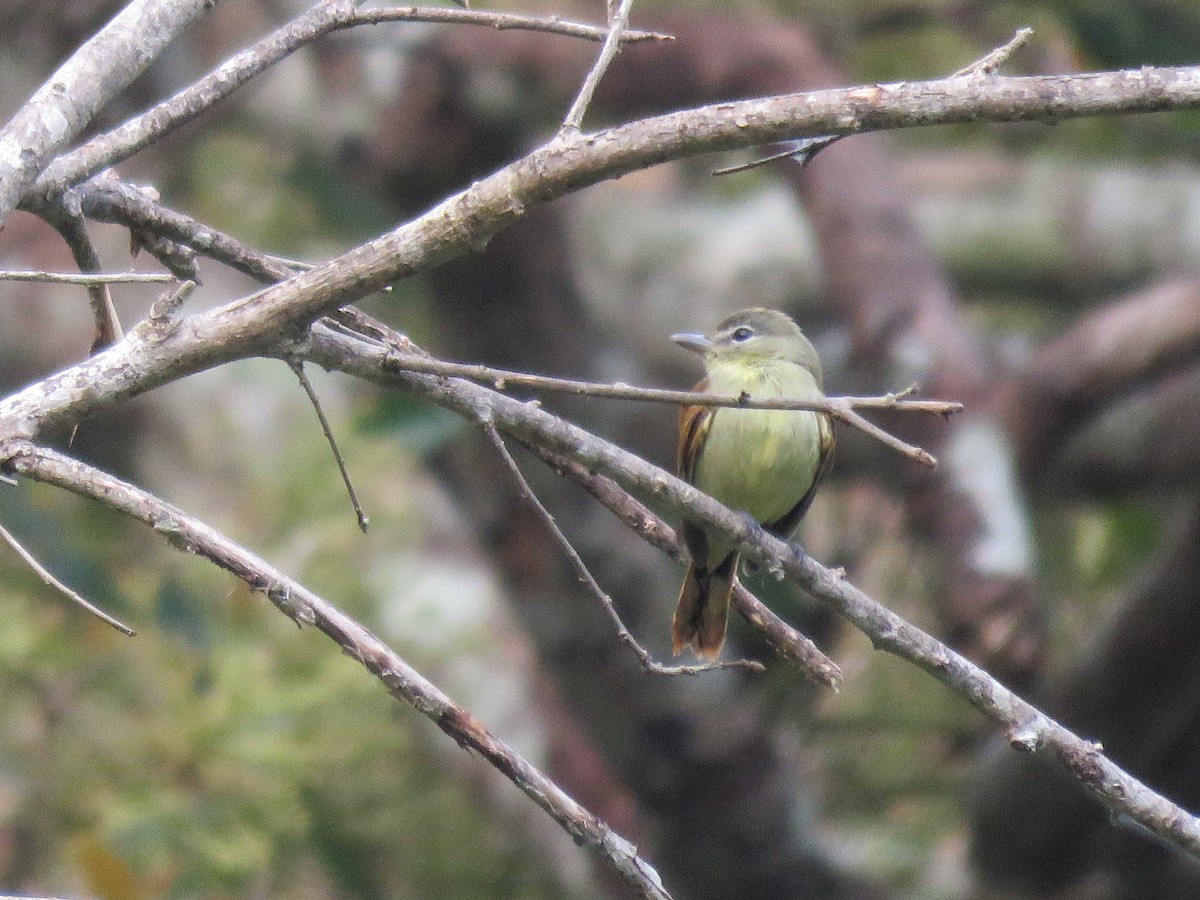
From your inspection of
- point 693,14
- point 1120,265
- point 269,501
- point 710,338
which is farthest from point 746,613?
point 1120,265

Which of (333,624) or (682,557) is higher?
(333,624)

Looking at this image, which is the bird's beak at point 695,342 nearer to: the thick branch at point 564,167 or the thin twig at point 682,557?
the thin twig at point 682,557

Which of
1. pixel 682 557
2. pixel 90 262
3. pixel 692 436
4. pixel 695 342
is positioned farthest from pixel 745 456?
pixel 90 262

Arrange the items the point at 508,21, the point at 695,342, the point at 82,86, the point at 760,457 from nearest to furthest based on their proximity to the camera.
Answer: the point at 508,21, the point at 82,86, the point at 760,457, the point at 695,342

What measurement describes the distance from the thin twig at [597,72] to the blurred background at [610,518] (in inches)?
130

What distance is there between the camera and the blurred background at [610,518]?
621 cm

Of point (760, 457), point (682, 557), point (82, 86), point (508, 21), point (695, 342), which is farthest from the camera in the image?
point (695, 342)

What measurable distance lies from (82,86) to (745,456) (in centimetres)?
218

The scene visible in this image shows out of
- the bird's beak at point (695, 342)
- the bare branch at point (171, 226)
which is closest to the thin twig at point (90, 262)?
the bare branch at point (171, 226)

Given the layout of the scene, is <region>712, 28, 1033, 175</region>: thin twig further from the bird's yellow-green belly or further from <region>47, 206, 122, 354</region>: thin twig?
the bird's yellow-green belly

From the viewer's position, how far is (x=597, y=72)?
7.55ft

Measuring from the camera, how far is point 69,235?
2.66 m

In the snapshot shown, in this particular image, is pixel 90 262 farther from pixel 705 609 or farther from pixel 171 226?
pixel 705 609

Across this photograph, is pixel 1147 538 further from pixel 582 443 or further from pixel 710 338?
pixel 582 443
